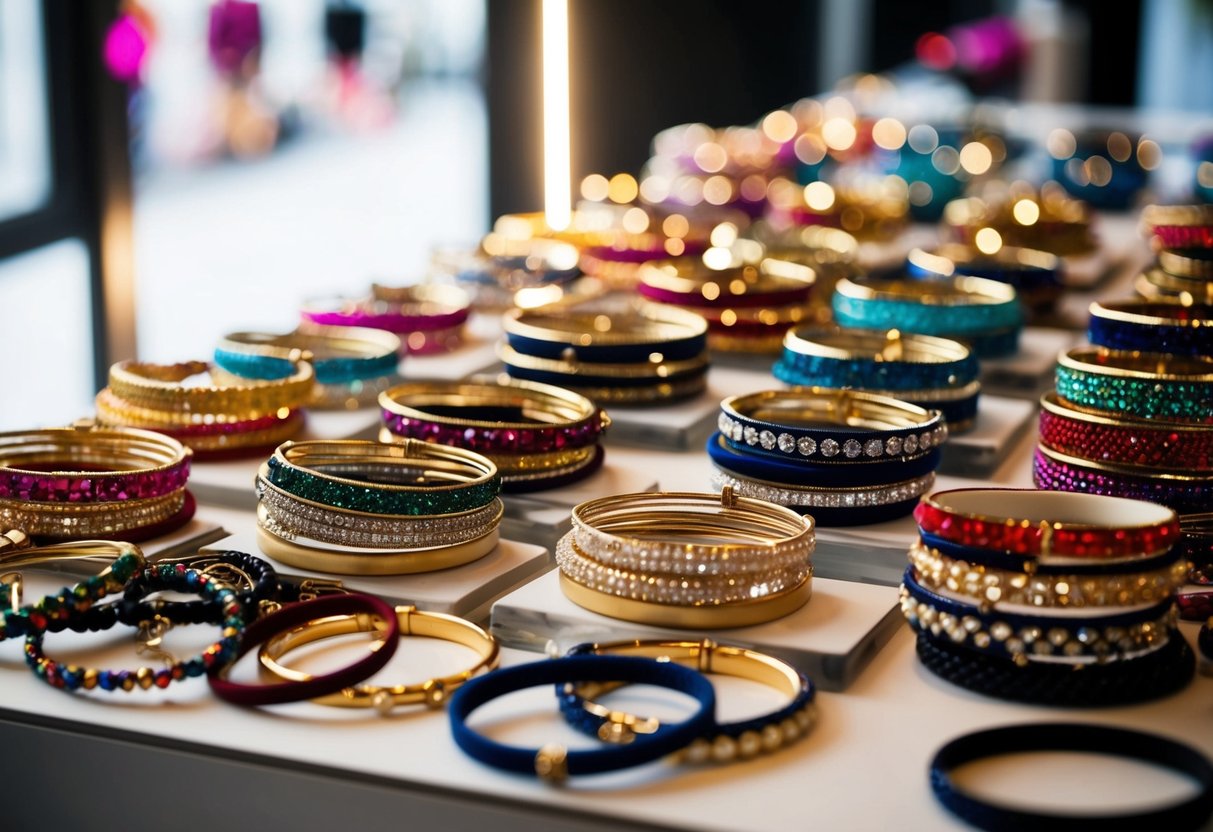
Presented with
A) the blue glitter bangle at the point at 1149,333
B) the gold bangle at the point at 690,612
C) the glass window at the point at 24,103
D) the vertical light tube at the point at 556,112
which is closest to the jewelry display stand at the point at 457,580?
the gold bangle at the point at 690,612

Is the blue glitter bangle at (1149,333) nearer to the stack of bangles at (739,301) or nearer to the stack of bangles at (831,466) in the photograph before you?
the stack of bangles at (831,466)

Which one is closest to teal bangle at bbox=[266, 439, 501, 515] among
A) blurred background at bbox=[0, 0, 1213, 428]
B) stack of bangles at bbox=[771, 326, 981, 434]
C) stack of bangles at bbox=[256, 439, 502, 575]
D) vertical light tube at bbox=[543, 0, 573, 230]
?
stack of bangles at bbox=[256, 439, 502, 575]

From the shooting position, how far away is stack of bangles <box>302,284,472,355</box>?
175 centimetres

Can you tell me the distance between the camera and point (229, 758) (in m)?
0.86

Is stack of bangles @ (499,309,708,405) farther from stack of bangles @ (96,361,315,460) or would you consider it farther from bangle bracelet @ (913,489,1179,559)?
bangle bracelet @ (913,489,1179,559)

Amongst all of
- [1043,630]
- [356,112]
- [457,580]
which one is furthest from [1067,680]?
[356,112]

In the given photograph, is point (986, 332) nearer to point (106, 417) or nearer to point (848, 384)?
point (848, 384)

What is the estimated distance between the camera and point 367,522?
1082 millimetres

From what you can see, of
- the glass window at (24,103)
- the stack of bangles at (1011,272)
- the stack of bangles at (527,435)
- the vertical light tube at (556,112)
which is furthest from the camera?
the vertical light tube at (556,112)

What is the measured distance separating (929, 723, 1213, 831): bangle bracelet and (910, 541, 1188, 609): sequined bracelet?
8 cm

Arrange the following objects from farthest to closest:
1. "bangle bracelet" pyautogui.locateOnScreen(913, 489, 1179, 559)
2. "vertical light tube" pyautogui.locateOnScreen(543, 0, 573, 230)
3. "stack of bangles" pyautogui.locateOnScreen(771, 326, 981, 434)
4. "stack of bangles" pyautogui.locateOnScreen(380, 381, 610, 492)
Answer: "vertical light tube" pyautogui.locateOnScreen(543, 0, 573, 230) → "stack of bangles" pyautogui.locateOnScreen(771, 326, 981, 434) → "stack of bangles" pyautogui.locateOnScreen(380, 381, 610, 492) → "bangle bracelet" pyautogui.locateOnScreen(913, 489, 1179, 559)

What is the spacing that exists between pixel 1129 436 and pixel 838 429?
0.75 feet

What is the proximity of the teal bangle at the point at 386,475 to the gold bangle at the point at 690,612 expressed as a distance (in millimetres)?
149

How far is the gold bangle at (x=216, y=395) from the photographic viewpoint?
136cm
